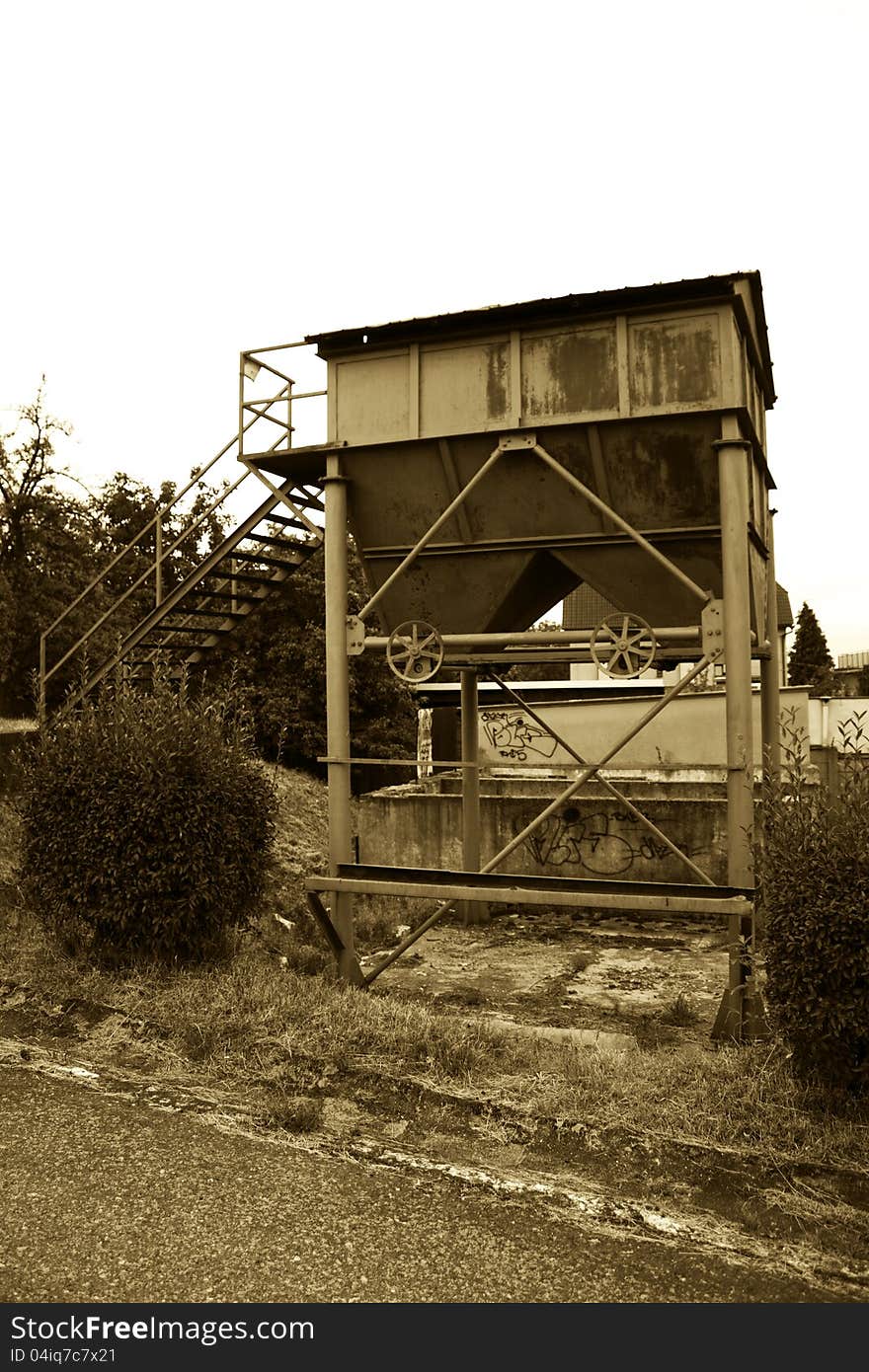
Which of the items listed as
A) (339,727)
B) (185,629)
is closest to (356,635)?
(339,727)

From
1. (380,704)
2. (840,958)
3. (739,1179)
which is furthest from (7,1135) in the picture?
(380,704)

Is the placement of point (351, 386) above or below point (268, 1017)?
above

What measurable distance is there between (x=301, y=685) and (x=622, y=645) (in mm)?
16952

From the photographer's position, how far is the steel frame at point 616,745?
23.4ft

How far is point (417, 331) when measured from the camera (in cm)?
838

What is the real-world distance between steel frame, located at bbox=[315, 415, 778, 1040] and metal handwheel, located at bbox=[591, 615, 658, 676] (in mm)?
267

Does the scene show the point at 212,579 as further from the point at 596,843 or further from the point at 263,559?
the point at 596,843

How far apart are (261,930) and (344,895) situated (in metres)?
2.40

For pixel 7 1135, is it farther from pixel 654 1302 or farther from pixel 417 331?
pixel 417 331

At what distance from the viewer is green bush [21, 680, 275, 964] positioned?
7855 mm

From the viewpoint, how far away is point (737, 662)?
7375 millimetres

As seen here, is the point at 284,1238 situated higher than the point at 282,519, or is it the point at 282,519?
the point at 282,519

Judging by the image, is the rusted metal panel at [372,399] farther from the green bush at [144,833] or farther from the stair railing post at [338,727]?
the green bush at [144,833]

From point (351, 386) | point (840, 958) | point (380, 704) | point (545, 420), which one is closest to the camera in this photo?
point (840, 958)
